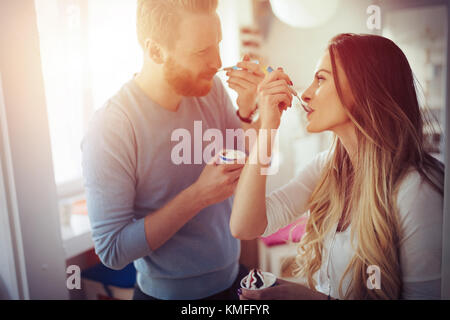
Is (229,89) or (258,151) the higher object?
(229,89)

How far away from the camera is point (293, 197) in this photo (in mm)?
822

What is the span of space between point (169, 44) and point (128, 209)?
0.37m

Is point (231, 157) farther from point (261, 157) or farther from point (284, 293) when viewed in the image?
point (284, 293)

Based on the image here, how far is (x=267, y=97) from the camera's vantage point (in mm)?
690

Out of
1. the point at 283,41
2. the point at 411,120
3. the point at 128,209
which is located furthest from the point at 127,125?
the point at 411,120

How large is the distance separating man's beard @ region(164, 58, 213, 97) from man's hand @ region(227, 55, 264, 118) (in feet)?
0.18

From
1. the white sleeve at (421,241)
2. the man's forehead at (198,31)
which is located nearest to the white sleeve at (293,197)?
the white sleeve at (421,241)

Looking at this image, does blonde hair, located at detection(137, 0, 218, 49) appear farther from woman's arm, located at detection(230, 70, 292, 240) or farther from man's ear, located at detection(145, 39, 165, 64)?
woman's arm, located at detection(230, 70, 292, 240)

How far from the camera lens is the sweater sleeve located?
0.73 meters

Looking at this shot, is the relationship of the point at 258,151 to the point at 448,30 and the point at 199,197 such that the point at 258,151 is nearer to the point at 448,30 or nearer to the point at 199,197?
the point at 199,197

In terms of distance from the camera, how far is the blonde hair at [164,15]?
0.71m

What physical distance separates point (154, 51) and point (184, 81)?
0.09 m

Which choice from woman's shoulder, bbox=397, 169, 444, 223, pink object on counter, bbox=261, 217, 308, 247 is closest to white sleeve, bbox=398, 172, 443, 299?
woman's shoulder, bbox=397, 169, 444, 223

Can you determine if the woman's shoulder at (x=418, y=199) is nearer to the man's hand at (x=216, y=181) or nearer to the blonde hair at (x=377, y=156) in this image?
the blonde hair at (x=377, y=156)
